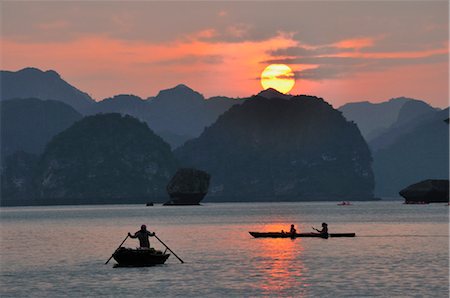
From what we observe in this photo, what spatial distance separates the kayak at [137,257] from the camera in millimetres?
81125

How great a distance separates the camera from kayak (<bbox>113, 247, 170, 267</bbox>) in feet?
266

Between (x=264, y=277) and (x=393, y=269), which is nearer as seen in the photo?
(x=264, y=277)

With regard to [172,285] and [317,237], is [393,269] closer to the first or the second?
[172,285]

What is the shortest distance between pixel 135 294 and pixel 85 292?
4.08 metres

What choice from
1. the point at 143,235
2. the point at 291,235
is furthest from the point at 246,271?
the point at 291,235

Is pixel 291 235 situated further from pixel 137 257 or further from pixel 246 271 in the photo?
pixel 137 257

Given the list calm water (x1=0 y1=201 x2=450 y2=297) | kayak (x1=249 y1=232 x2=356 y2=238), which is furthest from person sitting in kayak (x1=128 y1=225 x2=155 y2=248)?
kayak (x1=249 y1=232 x2=356 y2=238)

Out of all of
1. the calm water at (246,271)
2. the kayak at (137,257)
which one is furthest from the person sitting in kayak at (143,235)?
the calm water at (246,271)

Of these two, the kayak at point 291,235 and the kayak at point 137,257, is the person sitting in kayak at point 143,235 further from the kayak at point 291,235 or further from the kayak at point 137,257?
the kayak at point 291,235

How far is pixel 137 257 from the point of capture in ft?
266

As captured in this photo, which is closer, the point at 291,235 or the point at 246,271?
the point at 246,271

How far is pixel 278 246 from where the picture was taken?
4636 inches

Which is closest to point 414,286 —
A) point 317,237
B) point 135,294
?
point 135,294

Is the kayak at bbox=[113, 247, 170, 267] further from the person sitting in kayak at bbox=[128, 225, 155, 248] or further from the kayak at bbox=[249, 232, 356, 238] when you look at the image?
the kayak at bbox=[249, 232, 356, 238]
